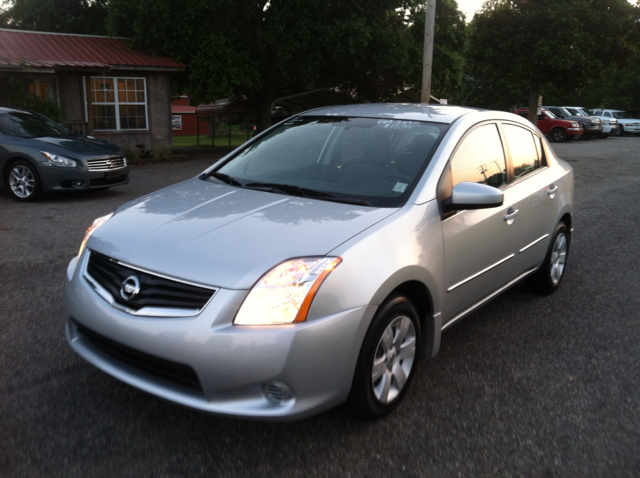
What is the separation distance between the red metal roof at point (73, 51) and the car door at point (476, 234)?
1506cm

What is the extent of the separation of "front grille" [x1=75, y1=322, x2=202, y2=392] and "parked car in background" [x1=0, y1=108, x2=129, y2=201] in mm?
7641

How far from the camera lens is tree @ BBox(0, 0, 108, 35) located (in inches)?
1076

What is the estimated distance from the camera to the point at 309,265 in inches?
112

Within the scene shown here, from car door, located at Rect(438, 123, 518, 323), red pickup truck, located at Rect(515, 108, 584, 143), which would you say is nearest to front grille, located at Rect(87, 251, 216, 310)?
car door, located at Rect(438, 123, 518, 323)

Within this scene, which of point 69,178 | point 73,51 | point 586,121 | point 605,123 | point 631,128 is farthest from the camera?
point 631,128

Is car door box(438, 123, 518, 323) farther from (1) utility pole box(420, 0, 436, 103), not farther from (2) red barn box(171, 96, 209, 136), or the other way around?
(2) red barn box(171, 96, 209, 136)

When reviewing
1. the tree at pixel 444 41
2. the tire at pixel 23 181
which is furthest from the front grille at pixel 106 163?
the tree at pixel 444 41

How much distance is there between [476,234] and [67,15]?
1119 inches

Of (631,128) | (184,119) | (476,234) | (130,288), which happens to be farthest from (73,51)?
(184,119)

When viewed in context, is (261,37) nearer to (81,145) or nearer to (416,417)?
(81,145)

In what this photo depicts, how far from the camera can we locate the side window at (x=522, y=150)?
4.66 meters

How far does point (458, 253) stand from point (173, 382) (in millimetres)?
1779

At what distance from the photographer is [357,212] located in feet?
11.0

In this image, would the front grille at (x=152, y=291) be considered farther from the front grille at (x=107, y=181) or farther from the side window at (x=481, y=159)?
the front grille at (x=107, y=181)
